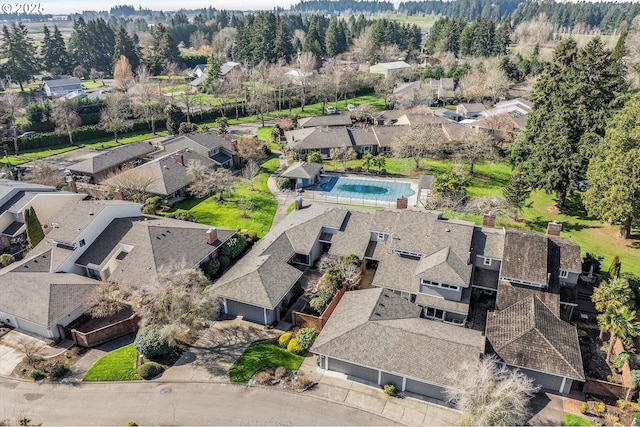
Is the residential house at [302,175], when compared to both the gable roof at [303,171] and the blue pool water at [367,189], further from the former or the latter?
the blue pool water at [367,189]

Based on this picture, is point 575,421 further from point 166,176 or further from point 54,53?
point 54,53

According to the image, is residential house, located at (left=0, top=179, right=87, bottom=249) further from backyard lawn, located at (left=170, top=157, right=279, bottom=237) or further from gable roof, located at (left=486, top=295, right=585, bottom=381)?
gable roof, located at (left=486, top=295, right=585, bottom=381)

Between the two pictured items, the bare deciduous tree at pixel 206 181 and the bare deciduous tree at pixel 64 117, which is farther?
the bare deciduous tree at pixel 64 117

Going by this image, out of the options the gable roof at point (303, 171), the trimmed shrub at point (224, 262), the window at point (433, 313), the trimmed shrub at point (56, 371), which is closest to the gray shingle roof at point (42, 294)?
the trimmed shrub at point (56, 371)

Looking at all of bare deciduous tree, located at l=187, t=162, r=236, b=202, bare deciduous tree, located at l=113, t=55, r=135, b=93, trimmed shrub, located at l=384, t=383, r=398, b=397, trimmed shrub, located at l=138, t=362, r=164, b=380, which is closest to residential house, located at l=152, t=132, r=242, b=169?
bare deciduous tree, located at l=187, t=162, r=236, b=202

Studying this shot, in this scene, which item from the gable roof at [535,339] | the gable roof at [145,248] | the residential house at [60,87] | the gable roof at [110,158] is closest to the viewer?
the gable roof at [535,339]

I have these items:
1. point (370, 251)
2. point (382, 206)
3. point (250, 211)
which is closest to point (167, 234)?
point (250, 211)

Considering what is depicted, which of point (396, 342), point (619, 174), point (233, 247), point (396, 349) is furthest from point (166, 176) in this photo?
Answer: point (619, 174)
